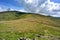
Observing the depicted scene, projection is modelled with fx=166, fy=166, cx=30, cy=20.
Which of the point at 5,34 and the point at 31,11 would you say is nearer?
the point at 5,34

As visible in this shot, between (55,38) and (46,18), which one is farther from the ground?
(46,18)

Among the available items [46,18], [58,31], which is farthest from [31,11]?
[58,31]

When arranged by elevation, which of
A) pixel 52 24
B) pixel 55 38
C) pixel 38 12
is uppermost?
pixel 38 12

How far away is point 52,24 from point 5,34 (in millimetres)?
1726

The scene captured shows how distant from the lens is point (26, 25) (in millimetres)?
5910

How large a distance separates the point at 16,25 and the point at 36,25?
0.72m

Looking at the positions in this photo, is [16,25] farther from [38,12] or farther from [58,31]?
[58,31]

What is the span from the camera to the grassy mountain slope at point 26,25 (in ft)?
18.9

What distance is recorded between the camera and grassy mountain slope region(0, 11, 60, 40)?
5770mm

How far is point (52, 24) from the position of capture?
6043 mm

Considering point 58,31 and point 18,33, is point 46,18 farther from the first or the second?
point 18,33

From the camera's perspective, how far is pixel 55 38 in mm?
5926

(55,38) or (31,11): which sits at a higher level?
(31,11)

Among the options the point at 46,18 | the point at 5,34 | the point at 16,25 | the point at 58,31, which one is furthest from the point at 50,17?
the point at 5,34
